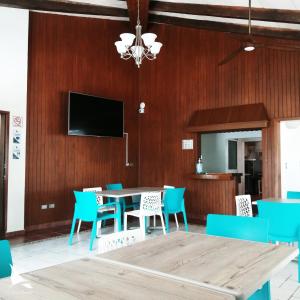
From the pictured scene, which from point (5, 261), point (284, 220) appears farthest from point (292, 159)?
point (5, 261)

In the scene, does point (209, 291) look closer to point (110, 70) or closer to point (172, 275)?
point (172, 275)

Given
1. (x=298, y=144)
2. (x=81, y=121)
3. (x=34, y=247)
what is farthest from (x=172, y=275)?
(x=298, y=144)

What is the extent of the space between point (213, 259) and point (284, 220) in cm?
210

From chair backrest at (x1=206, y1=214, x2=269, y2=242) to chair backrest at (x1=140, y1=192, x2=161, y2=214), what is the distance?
2.82 m

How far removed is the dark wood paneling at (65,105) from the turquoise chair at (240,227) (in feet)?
15.1

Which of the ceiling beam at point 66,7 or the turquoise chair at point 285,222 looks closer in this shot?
the turquoise chair at point 285,222

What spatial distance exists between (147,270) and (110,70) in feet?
22.1

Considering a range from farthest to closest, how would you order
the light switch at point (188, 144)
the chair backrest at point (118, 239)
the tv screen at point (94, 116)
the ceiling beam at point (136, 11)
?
the light switch at point (188, 144) → the tv screen at point (94, 116) → the ceiling beam at point (136, 11) → the chair backrest at point (118, 239)

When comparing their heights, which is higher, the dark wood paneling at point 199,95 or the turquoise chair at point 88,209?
the dark wood paneling at point 199,95

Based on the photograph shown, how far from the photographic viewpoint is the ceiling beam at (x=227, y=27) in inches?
229

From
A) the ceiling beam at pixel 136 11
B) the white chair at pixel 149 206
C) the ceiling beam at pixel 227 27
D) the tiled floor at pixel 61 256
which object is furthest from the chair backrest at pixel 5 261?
the ceiling beam at pixel 227 27

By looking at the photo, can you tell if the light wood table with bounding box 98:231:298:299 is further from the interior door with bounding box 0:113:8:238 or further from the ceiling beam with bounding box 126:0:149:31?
the ceiling beam with bounding box 126:0:149:31

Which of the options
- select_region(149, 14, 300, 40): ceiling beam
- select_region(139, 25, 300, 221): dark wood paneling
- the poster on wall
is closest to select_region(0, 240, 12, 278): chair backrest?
the poster on wall

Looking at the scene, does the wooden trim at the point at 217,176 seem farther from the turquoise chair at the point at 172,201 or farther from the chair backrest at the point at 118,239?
the chair backrest at the point at 118,239
